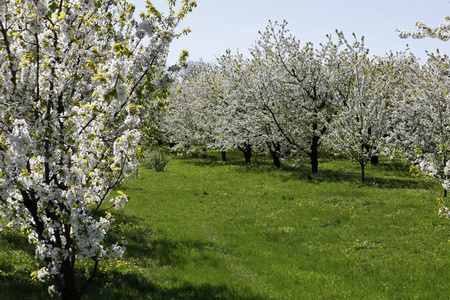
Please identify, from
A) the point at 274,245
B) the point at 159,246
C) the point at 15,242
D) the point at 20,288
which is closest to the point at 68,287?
the point at 20,288

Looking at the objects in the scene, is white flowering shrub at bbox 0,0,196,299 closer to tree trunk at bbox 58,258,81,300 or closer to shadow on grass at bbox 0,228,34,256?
tree trunk at bbox 58,258,81,300

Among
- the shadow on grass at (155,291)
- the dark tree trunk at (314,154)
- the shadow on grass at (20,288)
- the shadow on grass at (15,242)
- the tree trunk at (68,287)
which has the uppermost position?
the dark tree trunk at (314,154)

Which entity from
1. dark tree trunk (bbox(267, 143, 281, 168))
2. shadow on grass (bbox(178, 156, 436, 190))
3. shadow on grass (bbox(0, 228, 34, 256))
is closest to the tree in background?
shadow on grass (bbox(178, 156, 436, 190))

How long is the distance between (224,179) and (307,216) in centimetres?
1134

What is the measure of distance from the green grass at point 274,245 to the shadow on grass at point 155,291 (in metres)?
0.03

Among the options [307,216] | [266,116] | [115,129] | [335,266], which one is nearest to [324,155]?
[266,116]

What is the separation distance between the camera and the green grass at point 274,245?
8.90m

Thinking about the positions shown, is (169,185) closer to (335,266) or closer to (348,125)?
(348,125)

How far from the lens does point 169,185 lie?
25.4 meters

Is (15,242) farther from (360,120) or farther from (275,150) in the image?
(275,150)

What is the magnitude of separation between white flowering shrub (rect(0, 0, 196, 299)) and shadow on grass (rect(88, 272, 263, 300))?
170 centimetres

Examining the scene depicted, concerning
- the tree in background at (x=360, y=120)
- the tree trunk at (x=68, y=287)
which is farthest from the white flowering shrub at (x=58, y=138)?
the tree in background at (x=360, y=120)

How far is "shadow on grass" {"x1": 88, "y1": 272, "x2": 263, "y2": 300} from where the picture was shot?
27.0 feet

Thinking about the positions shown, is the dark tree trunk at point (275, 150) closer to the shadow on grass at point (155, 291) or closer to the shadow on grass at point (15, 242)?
the shadow on grass at point (155, 291)
